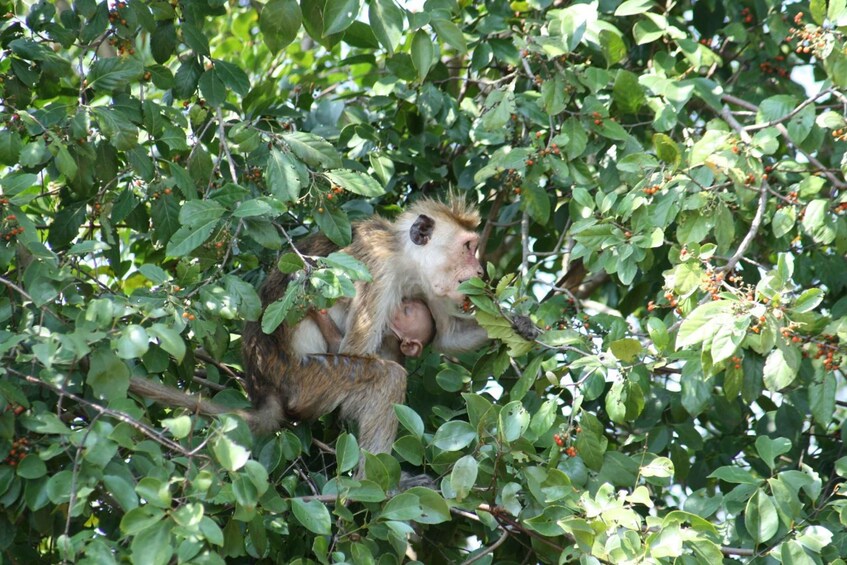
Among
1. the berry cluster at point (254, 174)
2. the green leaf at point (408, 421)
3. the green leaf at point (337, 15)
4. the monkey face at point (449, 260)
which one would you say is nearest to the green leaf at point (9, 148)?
the berry cluster at point (254, 174)

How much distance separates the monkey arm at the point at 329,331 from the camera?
19.9 feet

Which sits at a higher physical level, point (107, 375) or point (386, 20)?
point (386, 20)

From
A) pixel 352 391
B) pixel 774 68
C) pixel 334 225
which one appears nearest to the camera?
pixel 334 225

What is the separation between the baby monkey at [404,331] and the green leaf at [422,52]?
1.93 meters

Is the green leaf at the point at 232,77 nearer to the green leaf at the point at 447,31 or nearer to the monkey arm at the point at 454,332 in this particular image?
the green leaf at the point at 447,31

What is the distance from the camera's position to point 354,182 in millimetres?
4914

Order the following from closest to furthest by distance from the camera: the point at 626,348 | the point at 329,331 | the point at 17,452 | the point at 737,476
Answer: the point at 17,452
the point at 737,476
the point at 626,348
the point at 329,331

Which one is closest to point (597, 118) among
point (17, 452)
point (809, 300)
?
point (809, 300)

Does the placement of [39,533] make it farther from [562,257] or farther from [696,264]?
[562,257]

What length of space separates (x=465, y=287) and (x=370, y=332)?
97 centimetres

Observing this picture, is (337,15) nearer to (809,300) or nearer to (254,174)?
(254,174)

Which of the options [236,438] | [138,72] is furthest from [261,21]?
[236,438]

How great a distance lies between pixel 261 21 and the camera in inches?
178

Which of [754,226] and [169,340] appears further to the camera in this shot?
[754,226]
